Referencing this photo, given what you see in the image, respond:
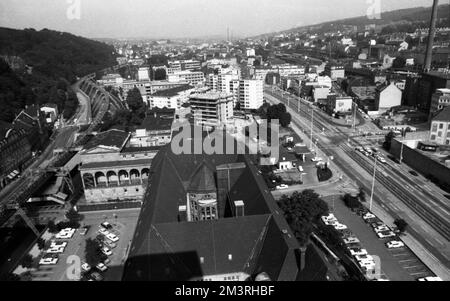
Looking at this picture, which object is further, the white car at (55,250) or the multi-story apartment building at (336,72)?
the multi-story apartment building at (336,72)

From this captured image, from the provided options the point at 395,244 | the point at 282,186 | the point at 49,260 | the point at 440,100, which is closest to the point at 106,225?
the point at 49,260

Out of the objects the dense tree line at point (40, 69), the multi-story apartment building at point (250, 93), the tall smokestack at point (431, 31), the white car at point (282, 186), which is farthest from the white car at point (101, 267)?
the tall smokestack at point (431, 31)

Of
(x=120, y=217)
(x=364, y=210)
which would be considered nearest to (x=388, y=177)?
(x=364, y=210)

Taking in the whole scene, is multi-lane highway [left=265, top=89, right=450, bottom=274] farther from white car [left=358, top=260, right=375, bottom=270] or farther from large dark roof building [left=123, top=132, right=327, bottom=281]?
large dark roof building [left=123, top=132, right=327, bottom=281]

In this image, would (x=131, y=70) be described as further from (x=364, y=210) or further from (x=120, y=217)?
(x=364, y=210)

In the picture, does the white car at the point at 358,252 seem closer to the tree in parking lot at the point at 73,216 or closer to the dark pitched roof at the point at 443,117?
the tree in parking lot at the point at 73,216

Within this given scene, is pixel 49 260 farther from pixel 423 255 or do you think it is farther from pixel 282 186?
pixel 423 255

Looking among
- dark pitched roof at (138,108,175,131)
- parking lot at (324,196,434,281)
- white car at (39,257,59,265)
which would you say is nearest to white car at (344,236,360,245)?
parking lot at (324,196,434,281)
